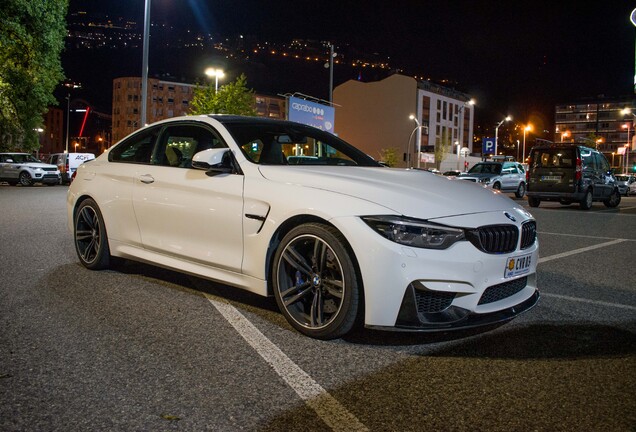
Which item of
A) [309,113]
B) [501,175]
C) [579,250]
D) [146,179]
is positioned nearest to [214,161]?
[146,179]

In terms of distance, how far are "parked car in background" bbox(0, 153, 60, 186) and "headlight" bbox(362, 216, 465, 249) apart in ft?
98.9

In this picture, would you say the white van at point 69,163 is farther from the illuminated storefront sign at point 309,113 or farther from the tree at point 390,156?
the tree at point 390,156

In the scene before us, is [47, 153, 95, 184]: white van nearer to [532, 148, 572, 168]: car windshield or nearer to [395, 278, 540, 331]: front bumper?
[532, 148, 572, 168]: car windshield

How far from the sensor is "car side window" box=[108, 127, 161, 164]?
17.7ft

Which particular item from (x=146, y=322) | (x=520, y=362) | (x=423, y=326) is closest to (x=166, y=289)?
(x=146, y=322)

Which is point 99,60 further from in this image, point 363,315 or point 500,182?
point 363,315

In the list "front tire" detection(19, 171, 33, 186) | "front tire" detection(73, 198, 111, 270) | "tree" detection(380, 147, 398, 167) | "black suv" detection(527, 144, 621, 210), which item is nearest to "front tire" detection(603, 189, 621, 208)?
"black suv" detection(527, 144, 621, 210)

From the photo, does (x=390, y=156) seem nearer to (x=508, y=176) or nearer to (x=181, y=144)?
(x=508, y=176)

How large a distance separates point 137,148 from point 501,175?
25.2 m

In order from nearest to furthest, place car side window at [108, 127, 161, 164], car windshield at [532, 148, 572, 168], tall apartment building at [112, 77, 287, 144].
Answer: car side window at [108, 127, 161, 164] < car windshield at [532, 148, 572, 168] < tall apartment building at [112, 77, 287, 144]

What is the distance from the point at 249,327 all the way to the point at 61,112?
176380mm

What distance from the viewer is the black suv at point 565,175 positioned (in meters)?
18.2

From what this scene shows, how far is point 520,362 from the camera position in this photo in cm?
324

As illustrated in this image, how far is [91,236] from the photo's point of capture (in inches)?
229
